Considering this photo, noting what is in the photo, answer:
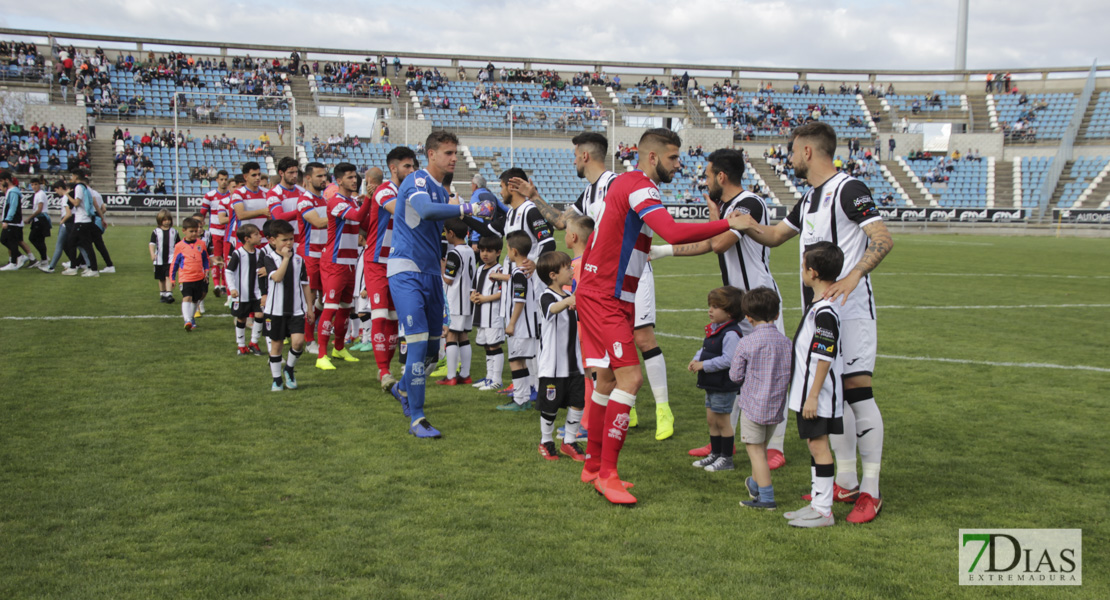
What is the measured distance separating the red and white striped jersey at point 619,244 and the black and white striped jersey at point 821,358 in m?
1.15

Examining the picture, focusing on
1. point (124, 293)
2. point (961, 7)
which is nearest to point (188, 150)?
point (124, 293)

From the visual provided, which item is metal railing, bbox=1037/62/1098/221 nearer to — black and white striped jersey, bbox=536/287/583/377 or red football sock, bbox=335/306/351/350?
red football sock, bbox=335/306/351/350

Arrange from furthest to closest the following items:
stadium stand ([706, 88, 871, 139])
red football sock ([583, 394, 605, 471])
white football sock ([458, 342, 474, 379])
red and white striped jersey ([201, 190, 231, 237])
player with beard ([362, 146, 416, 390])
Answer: stadium stand ([706, 88, 871, 139]) < red and white striped jersey ([201, 190, 231, 237]) < white football sock ([458, 342, 474, 379]) < player with beard ([362, 146, 416, 390]) < red football sock ([583, 394, 605, 471])

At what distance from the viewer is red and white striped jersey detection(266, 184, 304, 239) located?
1031 centimetres

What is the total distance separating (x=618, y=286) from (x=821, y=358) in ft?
4.47

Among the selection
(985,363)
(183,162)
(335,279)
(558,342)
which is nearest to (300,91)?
(183,162)

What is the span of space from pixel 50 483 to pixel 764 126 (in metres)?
54.1

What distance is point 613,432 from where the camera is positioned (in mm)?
5223

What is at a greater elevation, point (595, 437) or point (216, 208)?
point (216, 208)

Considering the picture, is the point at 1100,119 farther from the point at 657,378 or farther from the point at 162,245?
the point at 657,378

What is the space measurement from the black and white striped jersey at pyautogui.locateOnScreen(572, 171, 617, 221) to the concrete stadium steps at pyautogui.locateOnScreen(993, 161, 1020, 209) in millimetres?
49389

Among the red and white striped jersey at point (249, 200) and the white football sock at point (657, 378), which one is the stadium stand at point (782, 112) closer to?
the red and white striped jersey at point (249, 200)

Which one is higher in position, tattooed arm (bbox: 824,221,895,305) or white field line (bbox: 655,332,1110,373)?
tattooed arm (bbox: 824,221,895,305)

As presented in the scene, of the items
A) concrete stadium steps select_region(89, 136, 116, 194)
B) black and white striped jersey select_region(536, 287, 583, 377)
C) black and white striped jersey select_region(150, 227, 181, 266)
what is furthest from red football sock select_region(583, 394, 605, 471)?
concrete stadium steps select_region(89, 136, 116, 194)
